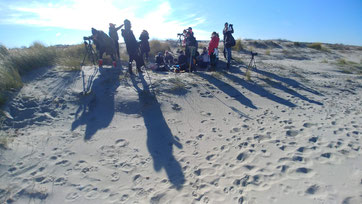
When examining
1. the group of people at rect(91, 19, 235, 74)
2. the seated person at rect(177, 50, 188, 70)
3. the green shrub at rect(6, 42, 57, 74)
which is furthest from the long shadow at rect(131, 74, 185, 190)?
the green shrub at rect(6, 42, 57, 74)

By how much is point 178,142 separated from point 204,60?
572 cm

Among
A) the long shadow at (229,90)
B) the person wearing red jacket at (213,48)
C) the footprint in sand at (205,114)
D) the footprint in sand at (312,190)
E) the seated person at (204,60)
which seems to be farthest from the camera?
the seated person at (204,60)

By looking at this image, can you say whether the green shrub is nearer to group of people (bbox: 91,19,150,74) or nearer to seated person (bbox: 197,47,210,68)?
group of people (bbox: 91,19,150,74)

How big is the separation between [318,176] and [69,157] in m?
4.30

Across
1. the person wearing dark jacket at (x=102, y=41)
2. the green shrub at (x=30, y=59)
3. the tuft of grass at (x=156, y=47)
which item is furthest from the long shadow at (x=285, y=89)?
the green shrub at (x=30, y=59)

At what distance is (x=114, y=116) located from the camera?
5.09 meters

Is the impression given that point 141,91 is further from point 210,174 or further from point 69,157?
Answer: point 210,174

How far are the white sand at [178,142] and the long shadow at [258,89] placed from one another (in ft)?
0.22

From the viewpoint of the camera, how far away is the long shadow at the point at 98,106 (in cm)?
468

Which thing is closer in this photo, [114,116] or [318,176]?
[318,176]

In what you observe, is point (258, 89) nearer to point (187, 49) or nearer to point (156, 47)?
point (187, 49)

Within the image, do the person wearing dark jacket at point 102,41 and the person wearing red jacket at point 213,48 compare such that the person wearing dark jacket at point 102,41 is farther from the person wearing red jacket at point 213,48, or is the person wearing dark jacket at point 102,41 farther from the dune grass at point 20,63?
the person wearing red jacket at point 213,48

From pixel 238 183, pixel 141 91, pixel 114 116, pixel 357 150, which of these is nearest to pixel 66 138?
pixel 114 116

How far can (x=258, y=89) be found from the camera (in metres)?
6.83
